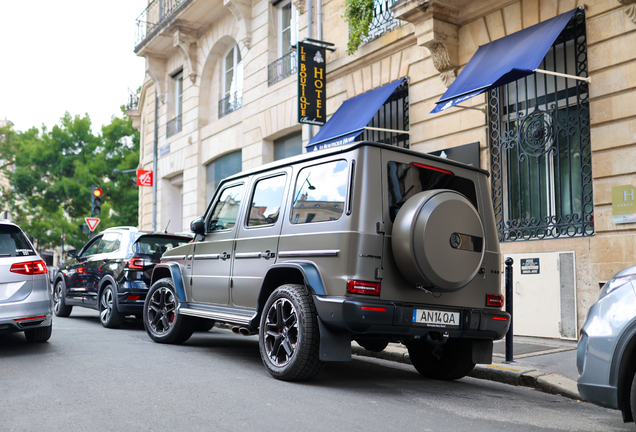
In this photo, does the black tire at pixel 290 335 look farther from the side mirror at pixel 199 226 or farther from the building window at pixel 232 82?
the building window at pixel 232 82

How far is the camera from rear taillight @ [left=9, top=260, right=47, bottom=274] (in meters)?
6.74

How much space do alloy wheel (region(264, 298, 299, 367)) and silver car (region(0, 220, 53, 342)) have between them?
2.95 metres

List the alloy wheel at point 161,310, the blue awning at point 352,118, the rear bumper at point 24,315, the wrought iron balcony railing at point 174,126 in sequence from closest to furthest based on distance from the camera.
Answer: the rear bumper at point 24,315
the alloy wheel at point 161,310
the blue awning at point 352,118
the wrought iron balcony railing at point 174,126

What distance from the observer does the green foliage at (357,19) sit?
1305 centimetres

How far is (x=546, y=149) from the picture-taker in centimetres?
954

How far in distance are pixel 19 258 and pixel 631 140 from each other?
309 inches

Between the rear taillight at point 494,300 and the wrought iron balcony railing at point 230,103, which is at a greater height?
the wrought iron balcony railing at point 230,103

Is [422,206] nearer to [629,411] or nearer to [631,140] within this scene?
[629,411]

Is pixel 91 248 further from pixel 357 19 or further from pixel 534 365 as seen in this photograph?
pixel 534 365

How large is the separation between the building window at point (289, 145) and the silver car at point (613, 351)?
39.8 feet

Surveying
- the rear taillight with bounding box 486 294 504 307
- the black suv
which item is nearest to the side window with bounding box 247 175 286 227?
the rear taillight with bounding box 486 294 504 307

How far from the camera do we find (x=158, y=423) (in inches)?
152

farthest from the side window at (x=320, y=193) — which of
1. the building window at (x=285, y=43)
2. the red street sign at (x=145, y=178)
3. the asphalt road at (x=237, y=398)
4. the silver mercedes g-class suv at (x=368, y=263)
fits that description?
the red street sign at (x=145, y=178)

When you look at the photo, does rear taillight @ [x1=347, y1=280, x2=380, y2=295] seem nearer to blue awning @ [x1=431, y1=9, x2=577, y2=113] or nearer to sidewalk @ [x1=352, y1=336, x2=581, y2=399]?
sidewalk @ [x1=352, y1=336, x2=581, y2=399]
